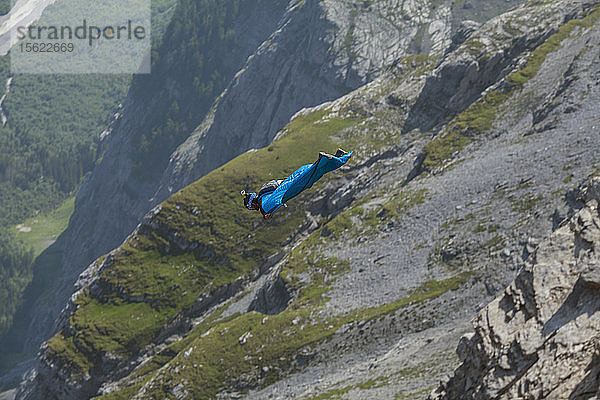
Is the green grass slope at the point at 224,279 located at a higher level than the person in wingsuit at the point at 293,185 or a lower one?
lower

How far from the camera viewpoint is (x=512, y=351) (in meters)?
22.7

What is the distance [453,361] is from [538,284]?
39.2 m

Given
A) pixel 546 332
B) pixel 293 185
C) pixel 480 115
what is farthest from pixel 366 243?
pixel 546 332

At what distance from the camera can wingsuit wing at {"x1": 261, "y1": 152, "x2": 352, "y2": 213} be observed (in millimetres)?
25609

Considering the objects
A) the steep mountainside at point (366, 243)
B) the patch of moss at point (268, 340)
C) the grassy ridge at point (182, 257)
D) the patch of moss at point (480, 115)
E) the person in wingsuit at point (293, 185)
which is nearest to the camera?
the person in wingsuit at point (293, 185)

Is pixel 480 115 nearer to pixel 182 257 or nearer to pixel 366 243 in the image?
pixel 366 243

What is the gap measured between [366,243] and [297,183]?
7462cm

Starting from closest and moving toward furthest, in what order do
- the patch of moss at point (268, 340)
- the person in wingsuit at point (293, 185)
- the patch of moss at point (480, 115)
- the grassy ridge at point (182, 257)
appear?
the person in wingsuit at point (293, 185)
the patch of moss at point (268, 340)
the patch of moss at point (480, 115)
the grassy ridge at point (182, 257)

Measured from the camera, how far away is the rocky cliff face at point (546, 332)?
19266 millimetres

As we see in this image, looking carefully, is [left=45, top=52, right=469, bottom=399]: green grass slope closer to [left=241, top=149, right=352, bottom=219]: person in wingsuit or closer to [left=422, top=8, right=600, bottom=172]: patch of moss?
[left=422, top=8, right=600, bottom=172]: patch of moss

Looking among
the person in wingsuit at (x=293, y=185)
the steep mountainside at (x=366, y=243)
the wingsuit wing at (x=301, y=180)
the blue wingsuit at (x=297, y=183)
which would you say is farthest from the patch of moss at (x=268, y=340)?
the wingsuit wing at (x=301, y=180)

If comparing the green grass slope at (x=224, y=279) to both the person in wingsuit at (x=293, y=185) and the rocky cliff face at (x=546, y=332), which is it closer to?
the rocky cliff face at (x=546, y=332)

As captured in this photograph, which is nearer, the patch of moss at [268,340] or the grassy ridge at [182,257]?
the patch of moss at [268,340]

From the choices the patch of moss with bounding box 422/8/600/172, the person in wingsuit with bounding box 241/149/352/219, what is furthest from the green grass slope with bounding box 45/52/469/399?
the person in wingsuit with bounding box 241/149/352/219
